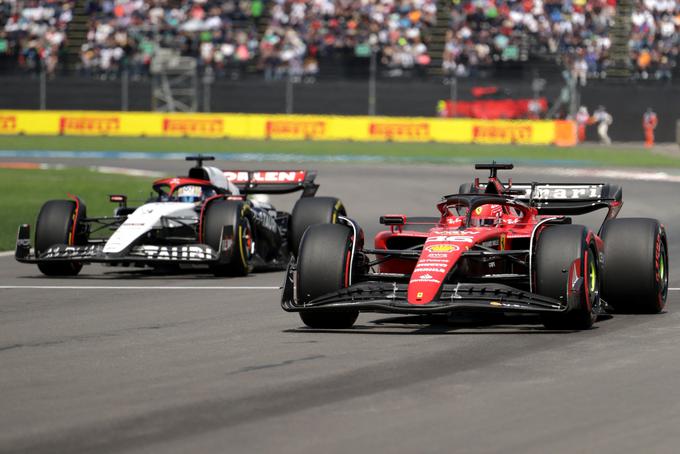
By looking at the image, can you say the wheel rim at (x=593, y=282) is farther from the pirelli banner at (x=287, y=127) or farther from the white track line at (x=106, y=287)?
the pirelli banner at (x=287, y=127)

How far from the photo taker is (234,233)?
1595 cm

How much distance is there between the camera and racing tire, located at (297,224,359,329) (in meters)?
11.0

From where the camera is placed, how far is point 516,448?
6.50 meters

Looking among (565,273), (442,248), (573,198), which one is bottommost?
(565,273)

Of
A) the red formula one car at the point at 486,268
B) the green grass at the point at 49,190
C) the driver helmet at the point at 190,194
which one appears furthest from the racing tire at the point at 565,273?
the green grass at the point at 49,190

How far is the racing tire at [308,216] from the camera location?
17.0 meters

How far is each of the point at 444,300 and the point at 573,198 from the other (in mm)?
3666

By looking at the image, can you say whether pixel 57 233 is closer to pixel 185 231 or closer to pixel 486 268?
pixel 185 231

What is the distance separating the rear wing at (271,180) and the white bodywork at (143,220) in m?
1.95

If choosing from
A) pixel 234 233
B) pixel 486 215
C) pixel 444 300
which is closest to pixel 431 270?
pixel 444 300

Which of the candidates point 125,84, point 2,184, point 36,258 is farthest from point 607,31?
point 36,258

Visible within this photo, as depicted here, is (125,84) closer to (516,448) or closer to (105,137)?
(105,137)

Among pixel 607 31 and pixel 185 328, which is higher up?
pixel 607 31

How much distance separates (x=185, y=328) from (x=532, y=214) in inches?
123
